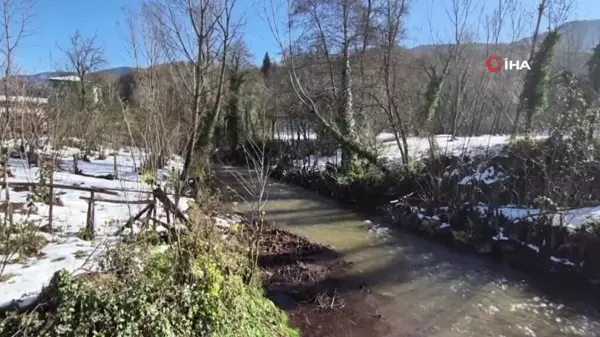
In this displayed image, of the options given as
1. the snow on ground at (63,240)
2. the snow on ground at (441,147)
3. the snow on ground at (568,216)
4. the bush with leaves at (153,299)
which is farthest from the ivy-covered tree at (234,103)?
the bush with leaves at (153,299)

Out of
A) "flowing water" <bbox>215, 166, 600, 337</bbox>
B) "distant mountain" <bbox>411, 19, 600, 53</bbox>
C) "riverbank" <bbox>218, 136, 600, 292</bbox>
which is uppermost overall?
"distant mountain" <bbox>411, 19, 600, 53</bbox>

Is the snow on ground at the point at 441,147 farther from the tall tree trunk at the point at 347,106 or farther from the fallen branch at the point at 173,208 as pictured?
the fallen branch at the point at 173,208

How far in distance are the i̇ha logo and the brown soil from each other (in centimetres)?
1280

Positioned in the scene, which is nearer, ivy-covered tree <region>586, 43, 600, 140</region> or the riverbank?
the riverbank

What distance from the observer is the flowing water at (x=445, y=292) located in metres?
6.03

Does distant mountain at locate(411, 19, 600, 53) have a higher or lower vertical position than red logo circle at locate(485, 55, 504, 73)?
higher

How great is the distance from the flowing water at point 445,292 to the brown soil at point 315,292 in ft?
1.05

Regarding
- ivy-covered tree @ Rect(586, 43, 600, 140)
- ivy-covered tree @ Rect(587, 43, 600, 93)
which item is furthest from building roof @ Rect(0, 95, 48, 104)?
ivy-covered tree @ Rect(587, 43, 600, 93)

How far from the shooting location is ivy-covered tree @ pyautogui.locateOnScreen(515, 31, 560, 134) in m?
17.4

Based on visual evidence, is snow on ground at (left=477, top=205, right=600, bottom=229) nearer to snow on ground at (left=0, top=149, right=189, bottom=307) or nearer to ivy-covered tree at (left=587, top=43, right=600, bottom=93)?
ivy-covered tree at (left=587, top=43, right=600, bottom=93)

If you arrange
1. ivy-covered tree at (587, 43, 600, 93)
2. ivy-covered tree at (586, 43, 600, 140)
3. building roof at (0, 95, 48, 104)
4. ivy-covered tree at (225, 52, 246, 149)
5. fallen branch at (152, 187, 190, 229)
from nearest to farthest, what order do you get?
fallen branch at (152, 187, 190, 229), ivy-covered tree at (586, 43, 600, 140), building roof at (0, 95, 48, 104), ivy-covered tree at (587, 43, 600, 93), ivy-covered tree at (225, 52, 246, 149)

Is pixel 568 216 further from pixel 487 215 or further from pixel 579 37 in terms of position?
pixel 579 37

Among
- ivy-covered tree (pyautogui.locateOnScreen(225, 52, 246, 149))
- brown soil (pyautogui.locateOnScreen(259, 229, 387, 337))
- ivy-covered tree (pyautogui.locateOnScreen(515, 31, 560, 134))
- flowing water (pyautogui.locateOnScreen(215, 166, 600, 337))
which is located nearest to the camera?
brown soil (pyautogui.locateOnScreen(259, 229, 387, 337))

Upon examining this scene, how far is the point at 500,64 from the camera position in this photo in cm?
1823
